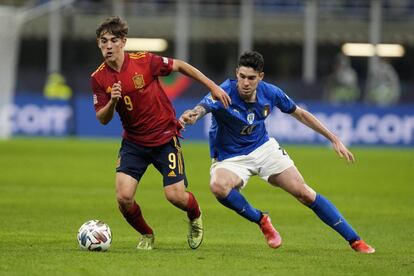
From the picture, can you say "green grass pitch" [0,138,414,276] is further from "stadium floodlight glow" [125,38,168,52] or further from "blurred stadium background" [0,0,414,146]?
"stadium floodlight glow" [125,38,168,52]

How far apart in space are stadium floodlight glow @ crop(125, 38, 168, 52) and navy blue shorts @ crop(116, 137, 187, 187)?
29.9 metres

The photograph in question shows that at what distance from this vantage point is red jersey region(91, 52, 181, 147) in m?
10.2

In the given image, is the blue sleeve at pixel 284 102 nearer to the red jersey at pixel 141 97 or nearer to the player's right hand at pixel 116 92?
the red jersey at pixel 141 97

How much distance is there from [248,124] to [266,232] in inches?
44.2

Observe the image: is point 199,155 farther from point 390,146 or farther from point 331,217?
point 331,217

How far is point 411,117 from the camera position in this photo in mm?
30844

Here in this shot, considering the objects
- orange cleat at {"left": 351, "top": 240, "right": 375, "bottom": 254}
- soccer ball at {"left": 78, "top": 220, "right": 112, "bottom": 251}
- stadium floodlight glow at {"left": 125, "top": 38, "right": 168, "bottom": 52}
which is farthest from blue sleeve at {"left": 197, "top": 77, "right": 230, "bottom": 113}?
stadium floodlight glow at {"left": 125, "top": 38, "right": 168, "bottom": 52}

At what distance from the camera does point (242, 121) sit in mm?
10734

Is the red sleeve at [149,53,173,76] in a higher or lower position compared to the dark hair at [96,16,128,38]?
lower

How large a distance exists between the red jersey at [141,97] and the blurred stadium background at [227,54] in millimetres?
20630

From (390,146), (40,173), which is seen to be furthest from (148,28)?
(40,173)

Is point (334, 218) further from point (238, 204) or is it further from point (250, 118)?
point (250, 118)

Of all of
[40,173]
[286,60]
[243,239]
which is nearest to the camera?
[243,239]

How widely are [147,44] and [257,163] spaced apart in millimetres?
31075
